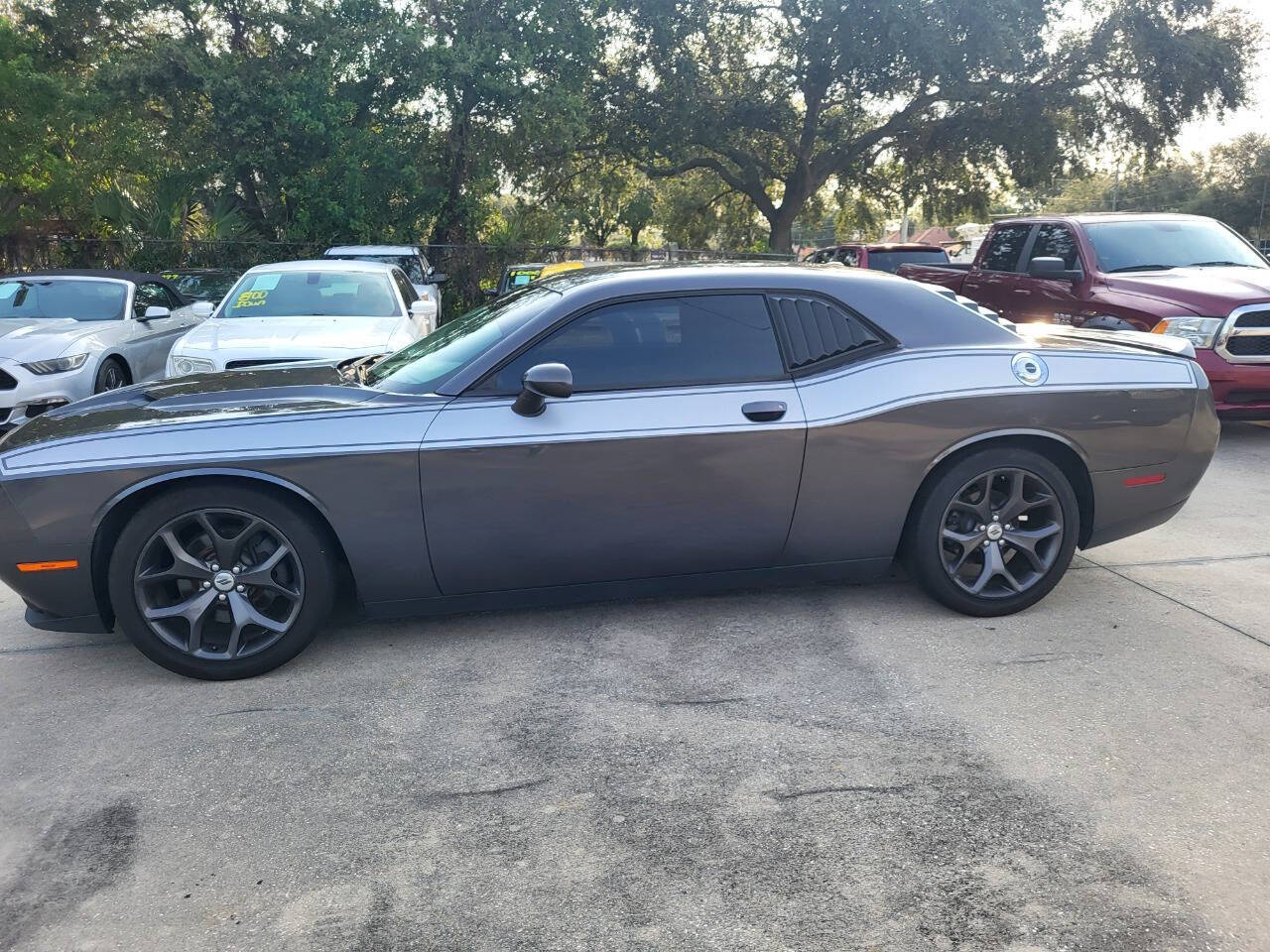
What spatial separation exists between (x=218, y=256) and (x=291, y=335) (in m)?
11.7

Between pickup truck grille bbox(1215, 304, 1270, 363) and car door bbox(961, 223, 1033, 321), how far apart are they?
6.52ft

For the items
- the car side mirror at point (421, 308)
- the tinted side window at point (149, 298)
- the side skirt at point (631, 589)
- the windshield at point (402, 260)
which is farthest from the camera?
the windshield at point (402, 260)

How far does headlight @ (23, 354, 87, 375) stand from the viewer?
8375 mm

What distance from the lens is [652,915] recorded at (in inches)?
97.4

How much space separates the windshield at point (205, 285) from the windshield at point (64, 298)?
7.04ft

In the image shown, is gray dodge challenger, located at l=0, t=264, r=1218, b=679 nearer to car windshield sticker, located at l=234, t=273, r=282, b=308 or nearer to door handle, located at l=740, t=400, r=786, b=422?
door handle, located at l=740, t=400, r=786, b=422

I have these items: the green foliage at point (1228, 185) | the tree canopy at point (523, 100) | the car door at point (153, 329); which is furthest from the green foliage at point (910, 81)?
the green foliage at point (1228, 185)

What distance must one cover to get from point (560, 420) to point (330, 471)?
34.8 inches

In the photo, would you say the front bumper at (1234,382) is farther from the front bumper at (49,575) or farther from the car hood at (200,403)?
the front bumper at (49,575)

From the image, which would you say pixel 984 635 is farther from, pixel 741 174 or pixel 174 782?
pixel 741 174

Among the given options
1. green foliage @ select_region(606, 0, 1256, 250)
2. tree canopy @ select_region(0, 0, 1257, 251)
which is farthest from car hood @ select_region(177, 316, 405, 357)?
green foliage @ select_region(606, 0, 1256, 250)

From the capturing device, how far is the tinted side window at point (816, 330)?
4.18 m

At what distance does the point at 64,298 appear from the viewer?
968cm

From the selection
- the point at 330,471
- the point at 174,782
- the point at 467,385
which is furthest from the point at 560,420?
the point at 174,782
